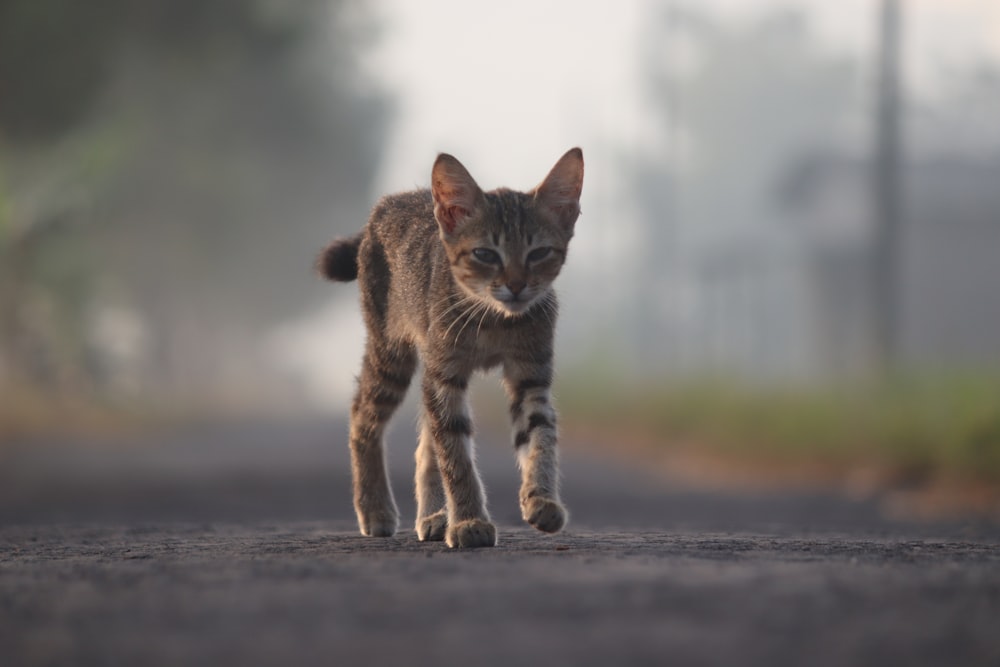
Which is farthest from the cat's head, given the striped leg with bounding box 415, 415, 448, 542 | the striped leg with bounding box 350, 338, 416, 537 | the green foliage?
the green foliage

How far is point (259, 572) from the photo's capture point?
4.24 meters

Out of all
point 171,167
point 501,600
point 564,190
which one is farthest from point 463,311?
point 171,167

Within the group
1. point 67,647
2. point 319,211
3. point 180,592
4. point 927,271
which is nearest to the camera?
point 67,647

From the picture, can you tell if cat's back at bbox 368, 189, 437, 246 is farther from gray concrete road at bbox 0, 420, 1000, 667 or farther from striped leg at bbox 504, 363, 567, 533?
gray concrete road at bbox 0, 420, 1000, 667

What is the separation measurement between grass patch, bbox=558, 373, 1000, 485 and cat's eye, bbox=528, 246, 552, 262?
6.95m

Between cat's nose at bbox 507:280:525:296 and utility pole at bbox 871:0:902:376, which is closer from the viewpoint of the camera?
cat's nose at bbox 507:280:525:296

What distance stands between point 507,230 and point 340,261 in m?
1.45

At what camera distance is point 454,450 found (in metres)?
5.62

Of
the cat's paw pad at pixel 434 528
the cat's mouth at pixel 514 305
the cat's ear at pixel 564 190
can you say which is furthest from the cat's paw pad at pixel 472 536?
the cat's ear at pixel 564 190

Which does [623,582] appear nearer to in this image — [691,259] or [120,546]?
[120,546]

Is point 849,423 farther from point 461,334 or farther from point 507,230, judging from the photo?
point 461,334

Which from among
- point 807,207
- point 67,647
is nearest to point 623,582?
point 67,647

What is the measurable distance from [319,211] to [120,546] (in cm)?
4128

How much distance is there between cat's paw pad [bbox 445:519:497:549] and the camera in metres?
5.34
